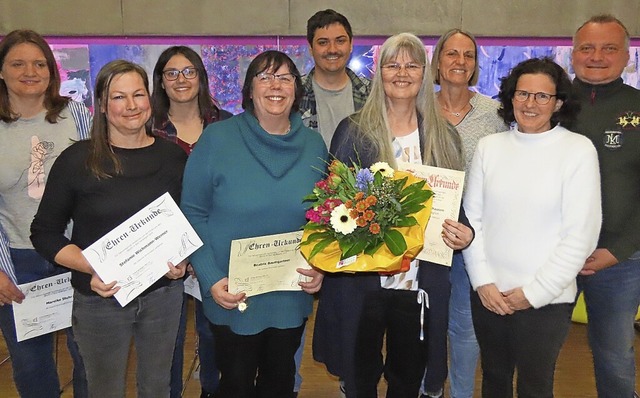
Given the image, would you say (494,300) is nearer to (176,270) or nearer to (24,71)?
(176,270)

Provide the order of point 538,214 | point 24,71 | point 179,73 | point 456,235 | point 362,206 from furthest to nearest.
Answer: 1. point 179,73
2. point 24,71
3. point 456,235
4. point 538,214
5. point 362,206

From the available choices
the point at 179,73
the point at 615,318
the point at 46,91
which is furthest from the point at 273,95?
the point at 615,318

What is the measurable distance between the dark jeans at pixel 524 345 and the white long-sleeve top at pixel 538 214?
2.9 inches

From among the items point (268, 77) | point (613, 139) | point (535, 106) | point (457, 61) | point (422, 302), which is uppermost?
point (457, 61)

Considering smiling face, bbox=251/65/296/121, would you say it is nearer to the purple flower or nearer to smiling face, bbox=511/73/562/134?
the purple flower

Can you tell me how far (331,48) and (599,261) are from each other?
1.80 metres

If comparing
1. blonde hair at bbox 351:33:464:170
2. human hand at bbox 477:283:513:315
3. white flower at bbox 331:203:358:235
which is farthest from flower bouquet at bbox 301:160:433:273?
human hand at bbox 477:283:513:315

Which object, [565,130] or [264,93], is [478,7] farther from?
[264,93]

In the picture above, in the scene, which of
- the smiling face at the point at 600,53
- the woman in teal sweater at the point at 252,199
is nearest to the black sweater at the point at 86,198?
the woman in teal sweater at the point at 252,199

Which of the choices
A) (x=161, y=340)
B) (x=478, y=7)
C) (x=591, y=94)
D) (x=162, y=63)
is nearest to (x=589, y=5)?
(x=478, y=7)

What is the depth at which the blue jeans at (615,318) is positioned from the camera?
2447 millimetres

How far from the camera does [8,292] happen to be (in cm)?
222

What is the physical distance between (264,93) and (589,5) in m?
3.55

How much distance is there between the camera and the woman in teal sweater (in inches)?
79.5
